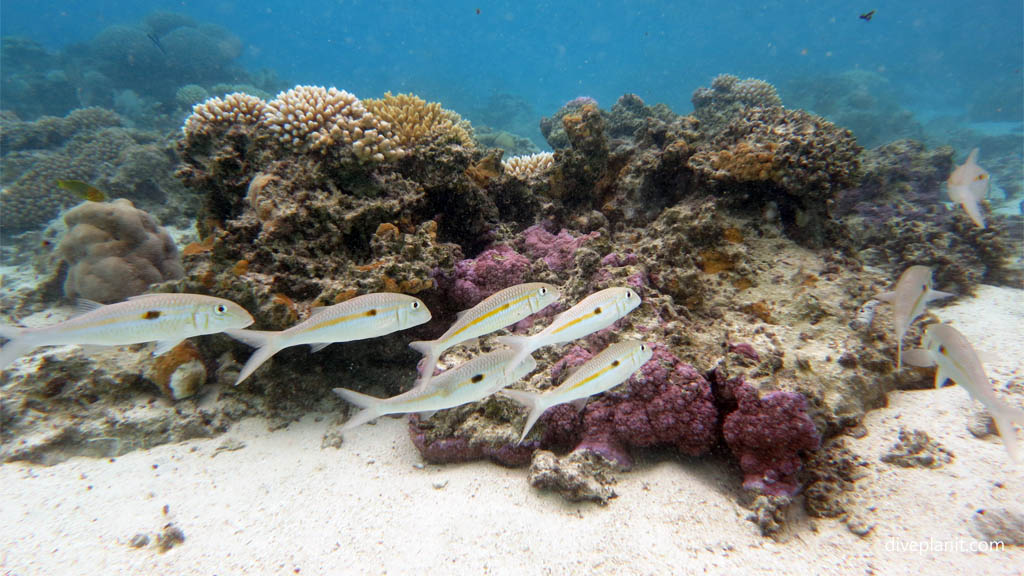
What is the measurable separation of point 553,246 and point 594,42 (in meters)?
122

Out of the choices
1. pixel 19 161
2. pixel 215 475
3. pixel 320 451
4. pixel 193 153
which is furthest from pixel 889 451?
pixel 19 161

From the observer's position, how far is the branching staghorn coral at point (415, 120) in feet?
16.4

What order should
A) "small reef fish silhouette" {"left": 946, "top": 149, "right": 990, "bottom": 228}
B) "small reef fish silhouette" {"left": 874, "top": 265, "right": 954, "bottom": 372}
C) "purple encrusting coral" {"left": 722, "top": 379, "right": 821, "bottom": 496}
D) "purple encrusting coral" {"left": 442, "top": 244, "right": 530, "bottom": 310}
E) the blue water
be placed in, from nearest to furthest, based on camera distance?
"purple encrusting coral" {"left": 722, "top": 379, "right": 821, "bottom": 496} → "small reef fish silhouette" {"left": 874, "top": 265, "right": 954, "bottom": 372} → "small reef fish silhouette" {"left": 946, "top": 149, "right": 990, "bottom": 228} → "purple encrusting coral" {"left": 442, "top": 244, "right": 530, "bottom": 310} → the blue water

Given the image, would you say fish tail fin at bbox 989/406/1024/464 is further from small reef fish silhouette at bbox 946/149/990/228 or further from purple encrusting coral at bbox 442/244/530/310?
purple encrusting coral at bbox 442/244/530/310

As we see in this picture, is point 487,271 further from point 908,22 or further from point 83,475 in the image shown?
point 908,22

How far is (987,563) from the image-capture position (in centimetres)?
220

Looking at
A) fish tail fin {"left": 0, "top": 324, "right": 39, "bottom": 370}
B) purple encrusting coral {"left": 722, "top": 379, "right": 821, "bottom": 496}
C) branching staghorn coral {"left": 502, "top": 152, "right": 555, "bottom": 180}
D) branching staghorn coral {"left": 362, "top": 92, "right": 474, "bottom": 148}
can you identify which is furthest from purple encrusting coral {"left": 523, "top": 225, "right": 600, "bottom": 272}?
fish tail fin {"left": 0, "top": 324, "right": 39, "bottom": 370}

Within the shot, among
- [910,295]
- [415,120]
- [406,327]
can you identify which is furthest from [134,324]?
[910,295]

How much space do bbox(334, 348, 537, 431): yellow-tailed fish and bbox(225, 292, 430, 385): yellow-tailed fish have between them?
1.29 feet

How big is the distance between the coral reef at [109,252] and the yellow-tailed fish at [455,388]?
17.8 ft

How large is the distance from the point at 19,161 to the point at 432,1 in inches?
4738

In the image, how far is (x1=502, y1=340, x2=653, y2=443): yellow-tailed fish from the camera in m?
2.36

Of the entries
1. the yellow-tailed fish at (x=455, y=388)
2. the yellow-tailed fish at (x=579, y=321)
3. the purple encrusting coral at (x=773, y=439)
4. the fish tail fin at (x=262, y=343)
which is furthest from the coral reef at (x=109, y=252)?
the purple encrusting coral at (x=773, y=439)

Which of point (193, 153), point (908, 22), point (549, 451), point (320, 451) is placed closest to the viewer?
point (549, 451)
